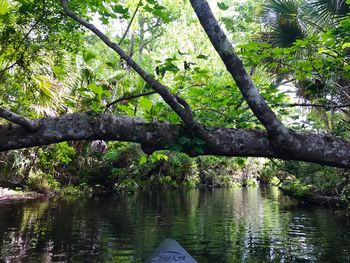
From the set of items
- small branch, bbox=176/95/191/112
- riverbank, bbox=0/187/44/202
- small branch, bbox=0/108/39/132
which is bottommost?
riverbank, bbox=0/187/44/202

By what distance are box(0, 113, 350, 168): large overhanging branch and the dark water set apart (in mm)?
4393

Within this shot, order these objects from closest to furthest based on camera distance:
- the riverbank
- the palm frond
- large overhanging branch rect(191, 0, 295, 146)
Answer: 1. large overhanging branch rect(191, 0, 295, 146)
2. the palm frond
3. the riverbank

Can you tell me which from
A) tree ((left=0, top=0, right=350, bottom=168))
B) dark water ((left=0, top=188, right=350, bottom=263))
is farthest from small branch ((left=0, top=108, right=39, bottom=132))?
dark water ((left=0, top=188, right=350, bottom=263))

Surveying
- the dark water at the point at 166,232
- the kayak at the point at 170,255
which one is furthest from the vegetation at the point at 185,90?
the dark water at the point at 166,232

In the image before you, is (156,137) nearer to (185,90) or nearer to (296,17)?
(185,90)

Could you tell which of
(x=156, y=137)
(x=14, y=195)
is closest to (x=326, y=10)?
(x=156, y=137)

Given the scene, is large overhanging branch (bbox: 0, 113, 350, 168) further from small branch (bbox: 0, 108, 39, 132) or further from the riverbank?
the riverbank

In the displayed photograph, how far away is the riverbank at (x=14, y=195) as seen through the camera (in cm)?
1701

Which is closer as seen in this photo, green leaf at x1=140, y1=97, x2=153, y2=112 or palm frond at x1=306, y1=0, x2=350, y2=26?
green leaf at x1=140, y1=97, x2=153, y2=112

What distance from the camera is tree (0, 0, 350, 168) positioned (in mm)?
4070

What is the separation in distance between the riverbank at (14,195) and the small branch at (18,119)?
13.8m

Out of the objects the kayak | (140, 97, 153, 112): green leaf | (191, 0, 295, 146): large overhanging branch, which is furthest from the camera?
(140, 97, 153, 112): green leaf

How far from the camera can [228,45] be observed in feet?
13.1

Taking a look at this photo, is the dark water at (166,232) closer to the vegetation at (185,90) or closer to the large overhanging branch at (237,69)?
the vegetation at (185,90)
